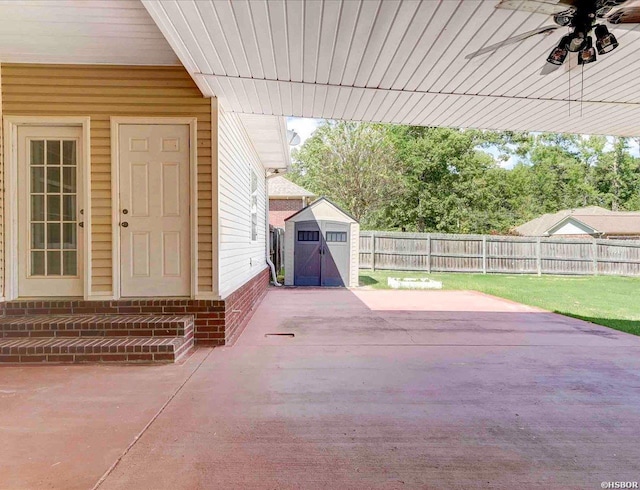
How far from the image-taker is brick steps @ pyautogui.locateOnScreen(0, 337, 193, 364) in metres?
3.74

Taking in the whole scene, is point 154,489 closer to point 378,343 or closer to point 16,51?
point 378,343

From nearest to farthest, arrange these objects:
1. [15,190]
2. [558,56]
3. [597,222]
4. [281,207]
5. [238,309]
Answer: [558,56], [15,190], [238,309], [281,207], [597,222]

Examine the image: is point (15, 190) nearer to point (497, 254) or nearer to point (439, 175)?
point (497, 254)

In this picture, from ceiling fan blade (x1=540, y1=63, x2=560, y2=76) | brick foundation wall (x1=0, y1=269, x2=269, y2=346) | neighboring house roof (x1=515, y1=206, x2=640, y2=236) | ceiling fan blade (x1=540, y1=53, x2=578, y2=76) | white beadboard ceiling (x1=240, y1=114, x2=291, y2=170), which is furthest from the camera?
neighboring house roof (x1=515, y1=206, x2=640, y2=236)

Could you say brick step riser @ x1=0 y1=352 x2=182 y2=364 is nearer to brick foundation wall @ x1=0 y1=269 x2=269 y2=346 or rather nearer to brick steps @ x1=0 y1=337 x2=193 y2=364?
brick steps @ x1=0 y1=337 x2=193 y2=364

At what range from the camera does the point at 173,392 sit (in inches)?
123

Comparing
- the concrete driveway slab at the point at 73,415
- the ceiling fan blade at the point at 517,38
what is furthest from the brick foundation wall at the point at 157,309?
the ceiling fan blade at the point at 517,38

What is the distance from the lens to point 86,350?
3771 millimetres

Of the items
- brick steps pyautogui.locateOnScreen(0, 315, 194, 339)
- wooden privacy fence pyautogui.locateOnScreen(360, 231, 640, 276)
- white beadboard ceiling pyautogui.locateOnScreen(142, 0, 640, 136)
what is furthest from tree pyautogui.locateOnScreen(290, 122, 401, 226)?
brick steps pyautogui.locateOnScreen(0, 315, 194, 339)

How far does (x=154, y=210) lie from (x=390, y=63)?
295 cm

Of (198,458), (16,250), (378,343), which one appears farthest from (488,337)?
(16,250)

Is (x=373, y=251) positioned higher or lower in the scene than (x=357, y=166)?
lower

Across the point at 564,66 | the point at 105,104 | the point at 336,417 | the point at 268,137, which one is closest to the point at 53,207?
the point at 105,104

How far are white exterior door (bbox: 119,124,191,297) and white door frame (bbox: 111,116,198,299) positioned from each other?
1.7 inches
